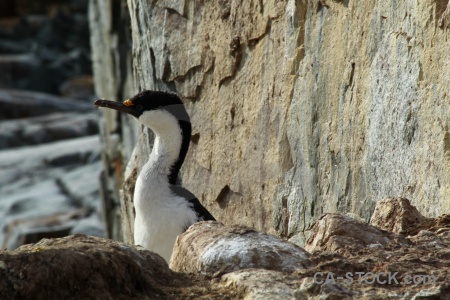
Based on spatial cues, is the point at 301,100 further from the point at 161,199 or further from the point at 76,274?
the point at 76,274

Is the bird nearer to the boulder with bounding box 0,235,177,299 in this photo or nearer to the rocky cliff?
the rocky cliff

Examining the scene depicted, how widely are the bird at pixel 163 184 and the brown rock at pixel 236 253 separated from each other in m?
1.98

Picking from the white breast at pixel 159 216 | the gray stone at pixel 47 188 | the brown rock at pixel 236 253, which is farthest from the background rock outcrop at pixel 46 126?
the brown rock at pixel 236 253

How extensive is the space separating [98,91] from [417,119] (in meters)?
10.1

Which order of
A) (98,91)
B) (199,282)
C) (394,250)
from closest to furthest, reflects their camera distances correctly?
(199,282), (394,250), (98,91)

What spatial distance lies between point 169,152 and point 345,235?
8.17 feet

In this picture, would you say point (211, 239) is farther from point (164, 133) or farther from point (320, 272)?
point (164, 133)

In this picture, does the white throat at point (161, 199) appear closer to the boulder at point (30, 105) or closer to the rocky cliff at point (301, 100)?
the rocky cliff at point (301, 100)

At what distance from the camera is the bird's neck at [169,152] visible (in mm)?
6348

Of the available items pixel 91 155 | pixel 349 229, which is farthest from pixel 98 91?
pixel 349 229

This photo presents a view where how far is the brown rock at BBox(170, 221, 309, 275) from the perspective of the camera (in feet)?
12.2

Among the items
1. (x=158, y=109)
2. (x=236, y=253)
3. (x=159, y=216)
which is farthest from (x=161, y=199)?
(x=236, y=253)

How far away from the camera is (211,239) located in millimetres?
3883

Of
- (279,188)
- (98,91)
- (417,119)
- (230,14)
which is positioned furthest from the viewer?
(98,91)
